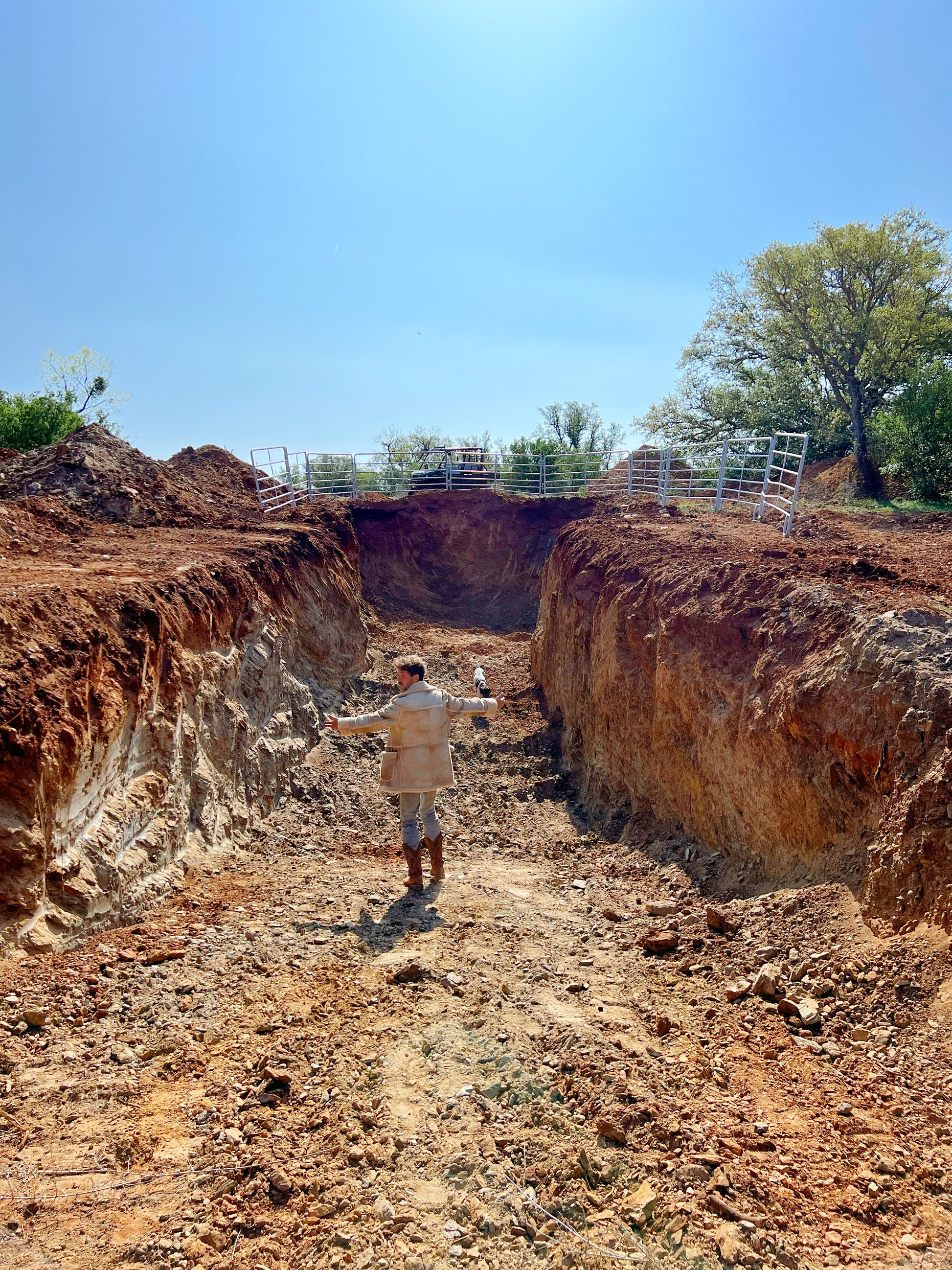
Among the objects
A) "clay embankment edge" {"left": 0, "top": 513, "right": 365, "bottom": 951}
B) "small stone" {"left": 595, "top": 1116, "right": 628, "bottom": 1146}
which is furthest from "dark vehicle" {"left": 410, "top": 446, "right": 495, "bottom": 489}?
"small stone" {"left": 595, "top": 1116, "right": 628, "bottom": 1146}

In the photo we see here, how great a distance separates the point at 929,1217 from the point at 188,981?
3.78 metres

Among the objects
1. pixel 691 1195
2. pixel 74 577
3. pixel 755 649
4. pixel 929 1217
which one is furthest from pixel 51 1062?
pixel 755 649

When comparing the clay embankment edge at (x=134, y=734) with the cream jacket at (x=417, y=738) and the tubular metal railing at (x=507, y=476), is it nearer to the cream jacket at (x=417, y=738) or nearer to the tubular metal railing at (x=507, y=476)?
the cream jacket at (x=417, y=738)


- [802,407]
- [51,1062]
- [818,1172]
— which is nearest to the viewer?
[818,1172]

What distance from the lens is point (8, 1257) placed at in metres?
2.59

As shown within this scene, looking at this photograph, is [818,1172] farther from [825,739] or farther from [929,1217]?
[825,739]

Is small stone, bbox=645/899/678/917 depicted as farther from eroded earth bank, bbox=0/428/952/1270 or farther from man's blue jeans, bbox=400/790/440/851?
man's blue jeans, bbox=400/790/440/851

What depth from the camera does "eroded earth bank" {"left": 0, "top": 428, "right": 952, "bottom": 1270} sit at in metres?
2.94

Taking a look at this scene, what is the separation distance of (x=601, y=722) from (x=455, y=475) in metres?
15.6

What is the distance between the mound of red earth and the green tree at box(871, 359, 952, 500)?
14587 millimetres

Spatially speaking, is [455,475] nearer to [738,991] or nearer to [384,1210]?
[738,991]

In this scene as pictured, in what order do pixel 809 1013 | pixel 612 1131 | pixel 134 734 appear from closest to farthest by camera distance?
1. pixel 612 1131
2. pixel 809 1013
3. pixel 134 734

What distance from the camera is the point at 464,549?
2316 centimetres

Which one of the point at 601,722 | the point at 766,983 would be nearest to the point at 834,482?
the point at 601,722
